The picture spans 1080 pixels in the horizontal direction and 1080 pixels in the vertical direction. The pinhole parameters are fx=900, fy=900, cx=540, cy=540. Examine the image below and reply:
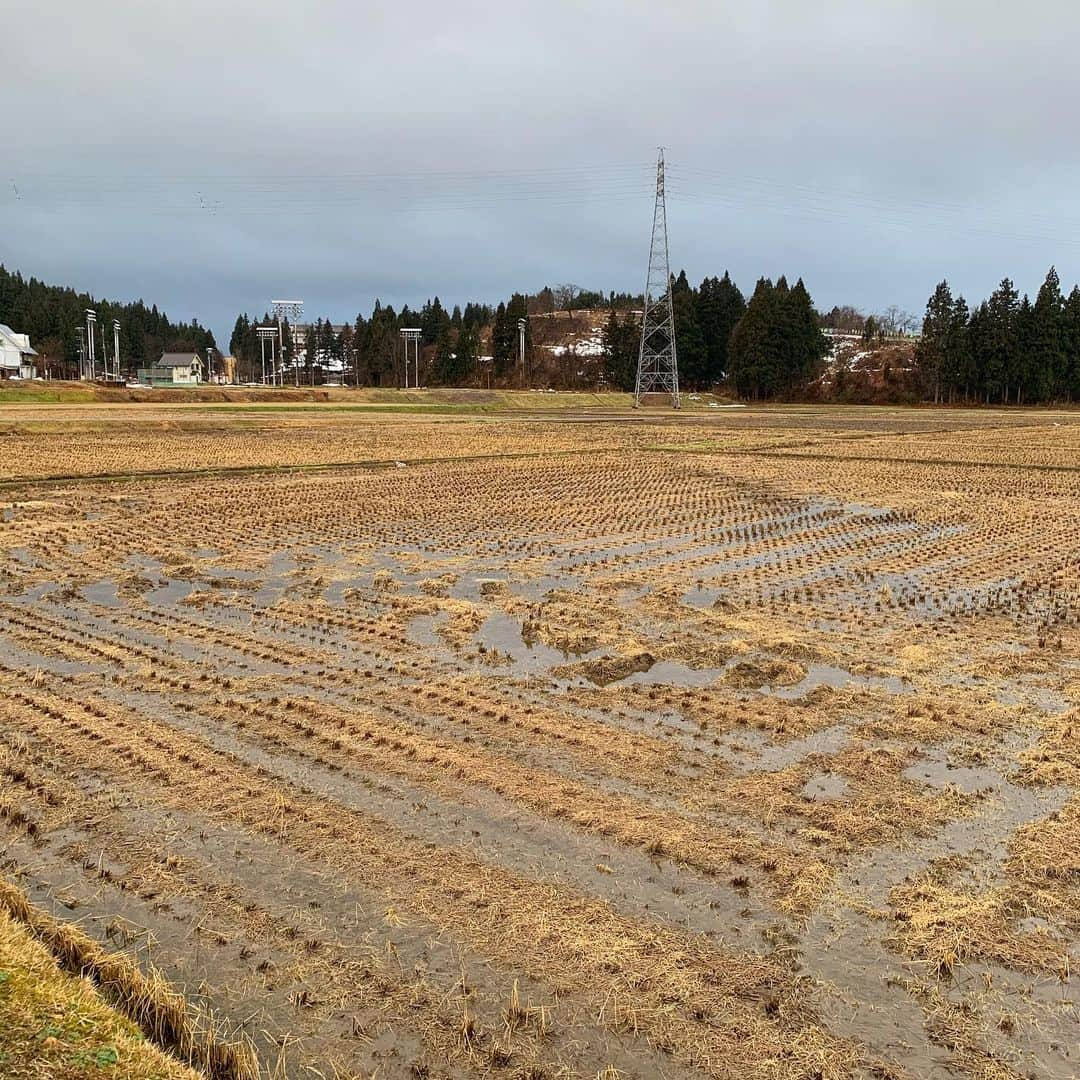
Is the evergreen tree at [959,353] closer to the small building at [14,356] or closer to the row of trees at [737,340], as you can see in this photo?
the row of trees at [737,340]

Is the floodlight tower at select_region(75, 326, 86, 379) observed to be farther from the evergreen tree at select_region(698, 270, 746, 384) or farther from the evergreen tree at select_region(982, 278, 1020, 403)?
the evergreen tree at select_region(982, 278, 1020, 403)

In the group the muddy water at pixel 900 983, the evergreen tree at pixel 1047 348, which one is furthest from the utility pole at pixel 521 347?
the muddy water at pixel 900 983

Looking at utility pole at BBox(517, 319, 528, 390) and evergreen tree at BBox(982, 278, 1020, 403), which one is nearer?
evergreen tree at BBox(982, 278, 1020, 403)

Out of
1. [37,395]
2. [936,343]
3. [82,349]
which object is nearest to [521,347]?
[936,343]

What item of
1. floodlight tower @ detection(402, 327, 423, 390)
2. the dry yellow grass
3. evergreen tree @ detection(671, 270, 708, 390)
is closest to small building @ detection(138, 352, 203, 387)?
floodlight tower @ detection(402, 327, 423, 390)

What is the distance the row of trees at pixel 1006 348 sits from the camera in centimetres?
7100

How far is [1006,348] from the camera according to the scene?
71.6 meters

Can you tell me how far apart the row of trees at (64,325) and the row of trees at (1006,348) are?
291ft

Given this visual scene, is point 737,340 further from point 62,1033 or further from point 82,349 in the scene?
point 62,1033

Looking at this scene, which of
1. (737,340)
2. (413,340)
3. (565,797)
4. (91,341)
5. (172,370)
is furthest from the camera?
(413,340)

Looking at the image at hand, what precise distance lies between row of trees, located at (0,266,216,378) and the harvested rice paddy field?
102m

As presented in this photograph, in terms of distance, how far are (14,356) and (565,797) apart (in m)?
92.5

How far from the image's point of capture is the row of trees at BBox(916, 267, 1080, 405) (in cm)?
7100

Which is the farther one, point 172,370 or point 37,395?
point 172,370
